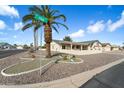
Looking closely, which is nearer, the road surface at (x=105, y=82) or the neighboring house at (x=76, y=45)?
the road surface at (x=105, y=82)

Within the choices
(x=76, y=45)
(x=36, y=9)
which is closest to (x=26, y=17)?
(x=36, y=9)

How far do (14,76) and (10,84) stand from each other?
5.87ft

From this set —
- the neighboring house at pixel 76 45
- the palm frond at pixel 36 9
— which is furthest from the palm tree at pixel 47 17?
the neighboring house at pixel 76 45

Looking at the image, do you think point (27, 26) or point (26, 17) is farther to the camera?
point (27, 26)

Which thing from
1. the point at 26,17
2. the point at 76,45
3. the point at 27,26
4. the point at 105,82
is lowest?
the point at 105,82

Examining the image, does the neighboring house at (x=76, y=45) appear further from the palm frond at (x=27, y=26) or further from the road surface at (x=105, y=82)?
the road surface at (x=105, y=82)

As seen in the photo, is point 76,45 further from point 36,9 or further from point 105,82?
point 105,82

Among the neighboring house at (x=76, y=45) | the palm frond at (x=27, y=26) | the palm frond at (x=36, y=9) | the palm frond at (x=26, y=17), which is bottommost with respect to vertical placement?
the neighboring house at (x=76, y=45)

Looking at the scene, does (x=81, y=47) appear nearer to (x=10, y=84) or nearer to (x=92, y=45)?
(x=92, y=45)

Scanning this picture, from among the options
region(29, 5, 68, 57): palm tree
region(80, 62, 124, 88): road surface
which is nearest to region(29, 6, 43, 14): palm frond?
region(29, 5, 68, 57): palm tree

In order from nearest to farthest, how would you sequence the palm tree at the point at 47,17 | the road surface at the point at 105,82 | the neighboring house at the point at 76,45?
the road surface at the point at 105,82 → the palm tree at the point at 47,17 → the neighboring house at the point at 76,45
